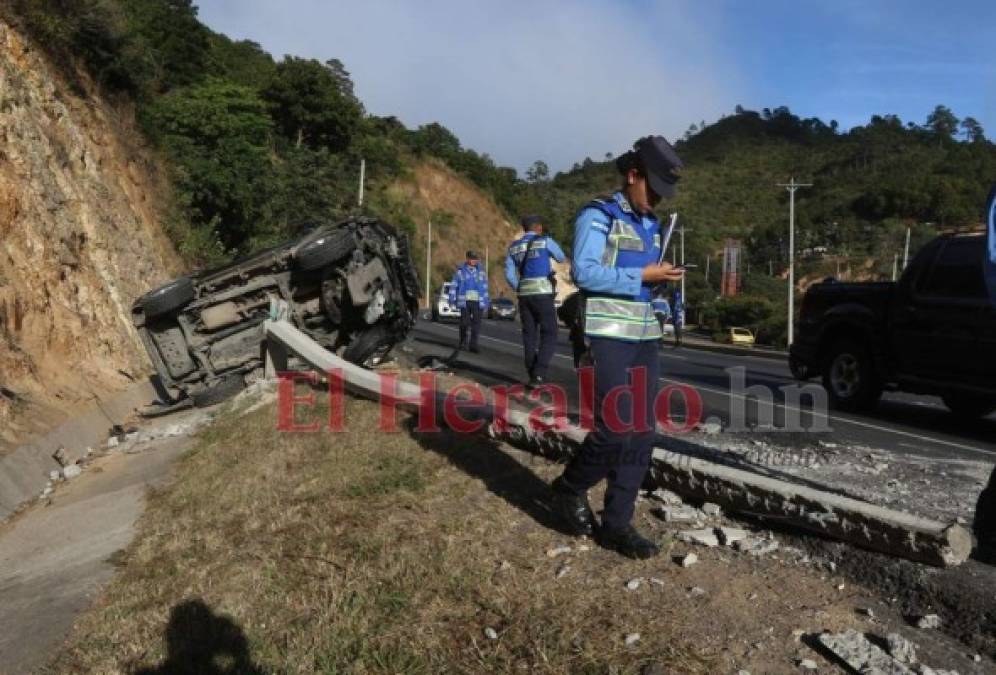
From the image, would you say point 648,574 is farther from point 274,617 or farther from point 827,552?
point 274,617

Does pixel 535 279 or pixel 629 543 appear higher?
pixel 535 279

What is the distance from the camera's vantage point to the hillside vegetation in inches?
808

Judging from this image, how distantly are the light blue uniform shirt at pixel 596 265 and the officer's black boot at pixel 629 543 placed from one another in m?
1.05

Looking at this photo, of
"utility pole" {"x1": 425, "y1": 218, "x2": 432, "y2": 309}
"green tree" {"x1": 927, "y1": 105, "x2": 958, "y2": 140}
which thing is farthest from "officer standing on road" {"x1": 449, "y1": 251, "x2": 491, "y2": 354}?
"green tree" {"x1": 927, "y1": 105, "x2": 958, "y2": 140}

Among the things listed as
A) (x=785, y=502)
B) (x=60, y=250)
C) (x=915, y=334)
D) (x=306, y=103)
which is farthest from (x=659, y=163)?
(x=306, y=103)

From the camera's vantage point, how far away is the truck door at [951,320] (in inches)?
311

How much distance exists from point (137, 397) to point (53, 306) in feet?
5.01

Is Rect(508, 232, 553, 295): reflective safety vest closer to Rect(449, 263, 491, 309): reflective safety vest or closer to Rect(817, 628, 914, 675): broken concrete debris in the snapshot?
Rect(449, 263, 491, 309): reflective safety vest

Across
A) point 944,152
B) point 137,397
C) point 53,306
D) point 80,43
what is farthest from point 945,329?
point 944,152

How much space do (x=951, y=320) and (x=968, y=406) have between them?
1223 millimetres

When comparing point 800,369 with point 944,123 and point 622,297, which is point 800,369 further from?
point 944,123

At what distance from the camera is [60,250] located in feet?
38.8

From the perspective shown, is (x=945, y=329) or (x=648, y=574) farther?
(x=945, y=329)

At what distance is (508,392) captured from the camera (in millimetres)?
8758
